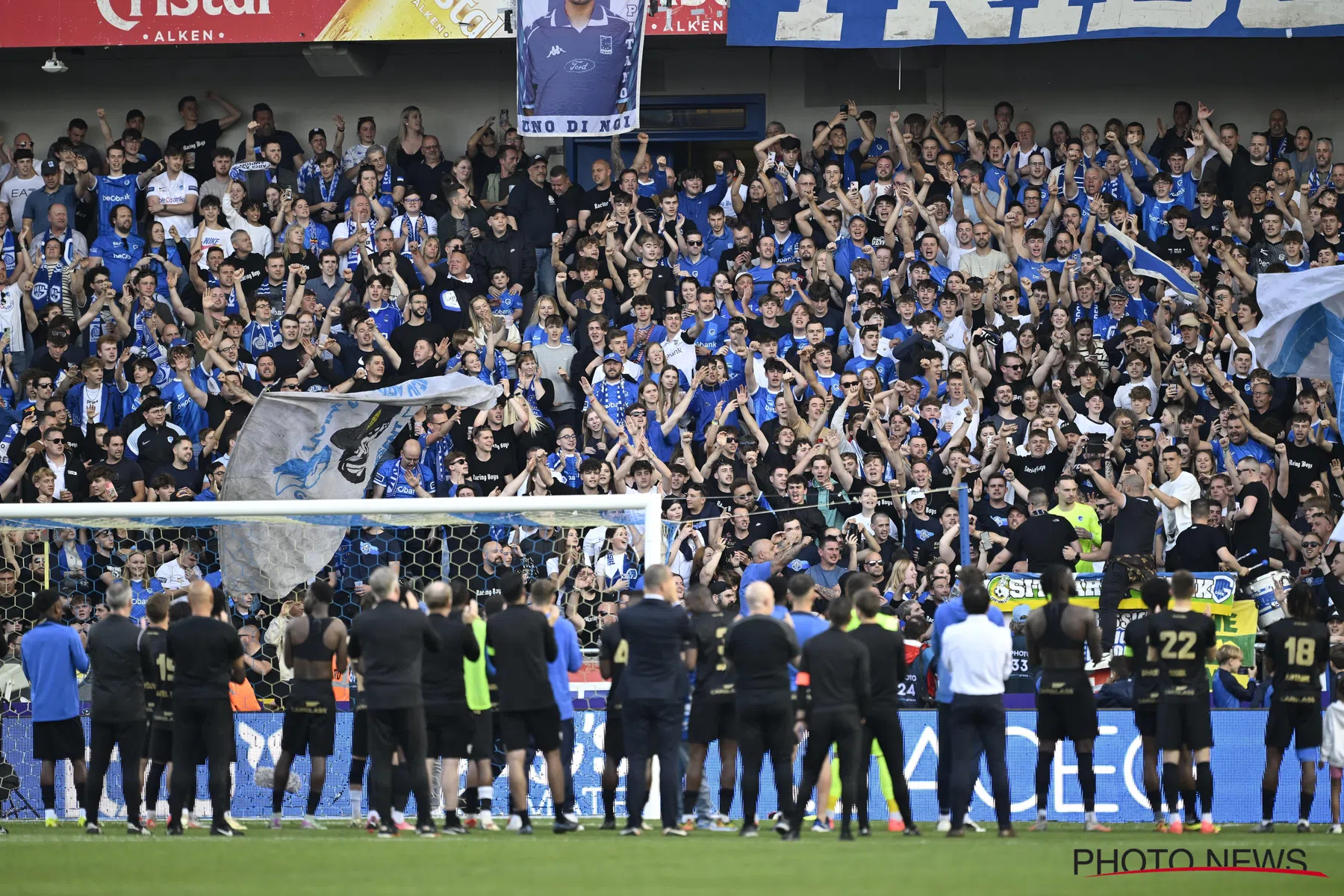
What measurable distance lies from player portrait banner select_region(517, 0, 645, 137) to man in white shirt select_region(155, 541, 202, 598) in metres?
5.76

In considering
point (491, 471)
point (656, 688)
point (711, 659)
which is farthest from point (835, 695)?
point (491, 471)

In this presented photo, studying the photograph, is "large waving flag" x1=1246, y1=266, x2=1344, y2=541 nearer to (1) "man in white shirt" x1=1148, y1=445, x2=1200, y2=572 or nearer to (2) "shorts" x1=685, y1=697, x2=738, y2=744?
(1) "man in white shirt" x1=1148, y1=445, x2=1200, y2=572

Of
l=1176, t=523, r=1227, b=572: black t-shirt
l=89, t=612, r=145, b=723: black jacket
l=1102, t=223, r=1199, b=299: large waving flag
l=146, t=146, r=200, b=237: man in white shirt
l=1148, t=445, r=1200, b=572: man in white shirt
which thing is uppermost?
l=146, t=146, r=200, b=237: man in white shirt

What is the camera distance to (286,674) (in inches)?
642

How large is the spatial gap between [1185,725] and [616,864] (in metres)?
4.43

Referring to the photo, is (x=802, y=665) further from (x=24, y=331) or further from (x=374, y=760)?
(x=24, y=331)

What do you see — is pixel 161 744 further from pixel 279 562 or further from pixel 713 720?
pixel 713 720

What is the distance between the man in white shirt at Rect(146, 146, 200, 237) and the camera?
22000 millimetres

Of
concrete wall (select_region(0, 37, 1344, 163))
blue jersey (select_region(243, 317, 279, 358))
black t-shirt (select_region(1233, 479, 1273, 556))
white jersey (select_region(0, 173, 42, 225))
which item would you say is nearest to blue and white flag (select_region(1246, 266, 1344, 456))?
black t-shirt (select_region(1233, 479, 1273, 556))

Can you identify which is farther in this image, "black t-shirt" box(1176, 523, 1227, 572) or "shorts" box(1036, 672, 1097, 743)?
"black t-shirt" box(1176, 523, 1227, 572)

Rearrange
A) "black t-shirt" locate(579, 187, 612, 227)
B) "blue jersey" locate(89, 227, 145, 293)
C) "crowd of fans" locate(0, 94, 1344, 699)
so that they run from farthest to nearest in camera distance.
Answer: "blue jersey" locate(89, 227, 145, 293), "black t-shirt" locate(579, 187, 612, 227), "crowd of fans" locate(0, 94, 1344, 699)

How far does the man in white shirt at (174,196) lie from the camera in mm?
22000

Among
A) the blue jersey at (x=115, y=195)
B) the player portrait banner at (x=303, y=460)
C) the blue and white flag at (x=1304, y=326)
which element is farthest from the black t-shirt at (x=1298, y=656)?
the blue jersey at (x=115, y=195)

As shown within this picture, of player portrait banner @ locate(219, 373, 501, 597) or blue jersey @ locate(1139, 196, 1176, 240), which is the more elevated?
blue jersey @ locate(1139, 196, 1176, 240)
